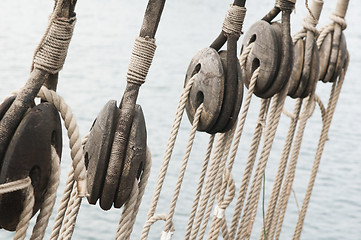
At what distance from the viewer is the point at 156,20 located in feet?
3.71

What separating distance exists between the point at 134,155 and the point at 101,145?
0.05 metres

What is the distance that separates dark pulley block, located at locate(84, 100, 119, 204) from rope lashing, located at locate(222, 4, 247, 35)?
0.37 meters

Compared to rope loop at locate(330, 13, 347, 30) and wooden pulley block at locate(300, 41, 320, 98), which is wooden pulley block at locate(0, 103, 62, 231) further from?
rope loop at locate(330, 13, 347, 30)

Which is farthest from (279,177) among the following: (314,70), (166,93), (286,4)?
(166,93)


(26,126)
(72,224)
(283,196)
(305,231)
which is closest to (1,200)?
(26,126)

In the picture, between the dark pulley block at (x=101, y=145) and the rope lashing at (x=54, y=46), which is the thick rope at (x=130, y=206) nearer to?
the dark pulley block at (x=101, y=145)

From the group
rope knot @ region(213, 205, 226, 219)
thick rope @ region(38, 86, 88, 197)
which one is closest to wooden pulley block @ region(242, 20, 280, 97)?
rope knot @ region(213, 205, 226, 219)

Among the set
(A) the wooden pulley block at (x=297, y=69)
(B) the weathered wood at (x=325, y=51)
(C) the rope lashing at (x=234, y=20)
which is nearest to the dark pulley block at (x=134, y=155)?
(C) the rope lashing at (x=234, y=20)

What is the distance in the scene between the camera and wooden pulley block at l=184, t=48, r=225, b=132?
1395 mm

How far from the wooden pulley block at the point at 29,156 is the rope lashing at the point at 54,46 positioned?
0.06 metres

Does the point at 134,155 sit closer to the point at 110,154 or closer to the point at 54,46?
the point at 110,154

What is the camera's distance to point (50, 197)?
960 millimetres

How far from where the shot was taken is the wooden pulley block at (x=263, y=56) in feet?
5.33

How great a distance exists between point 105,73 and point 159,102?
2.95ft
